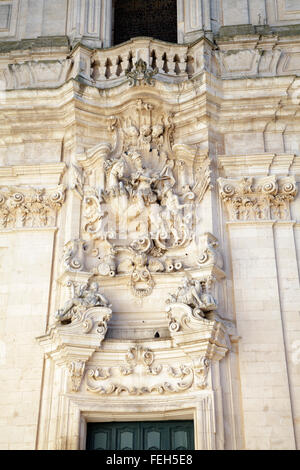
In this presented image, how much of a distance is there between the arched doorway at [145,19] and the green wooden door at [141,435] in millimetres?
7721

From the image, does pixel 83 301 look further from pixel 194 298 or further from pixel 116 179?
pixel 116 179

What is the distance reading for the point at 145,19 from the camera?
45.7ft

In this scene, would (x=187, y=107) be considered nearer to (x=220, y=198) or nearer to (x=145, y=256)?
(x=220, y=198)

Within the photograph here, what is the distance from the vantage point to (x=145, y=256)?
10438mm

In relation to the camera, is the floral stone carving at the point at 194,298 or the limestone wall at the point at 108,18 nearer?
the floral stone carving at the point at 194,298

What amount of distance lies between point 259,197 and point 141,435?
4.19 meters

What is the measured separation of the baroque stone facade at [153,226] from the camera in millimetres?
9422

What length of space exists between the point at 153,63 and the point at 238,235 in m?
3.73

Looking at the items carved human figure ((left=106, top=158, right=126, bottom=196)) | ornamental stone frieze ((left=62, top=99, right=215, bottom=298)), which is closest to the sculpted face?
ornamental stone frieze ((left=62, top=99, right=215, bottom=298))

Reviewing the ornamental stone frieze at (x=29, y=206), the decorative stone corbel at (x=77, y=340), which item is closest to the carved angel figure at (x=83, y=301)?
the decorative stone corbel at (x=77, y=340)

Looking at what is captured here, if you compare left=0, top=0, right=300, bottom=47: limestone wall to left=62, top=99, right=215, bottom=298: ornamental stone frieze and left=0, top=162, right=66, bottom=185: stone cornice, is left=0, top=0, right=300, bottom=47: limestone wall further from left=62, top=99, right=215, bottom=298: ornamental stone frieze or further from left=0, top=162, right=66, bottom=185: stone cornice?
left=0, top=162, right=66, bottom=185: stone cornice

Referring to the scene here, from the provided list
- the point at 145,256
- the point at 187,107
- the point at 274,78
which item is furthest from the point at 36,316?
the point at 274,78

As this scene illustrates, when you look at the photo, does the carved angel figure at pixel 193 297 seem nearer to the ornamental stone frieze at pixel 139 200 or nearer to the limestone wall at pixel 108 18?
the ornamental stone frieze at pixel 139 200

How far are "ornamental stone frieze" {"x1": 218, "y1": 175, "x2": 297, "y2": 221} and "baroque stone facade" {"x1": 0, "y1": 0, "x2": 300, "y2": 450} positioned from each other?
24 mm
